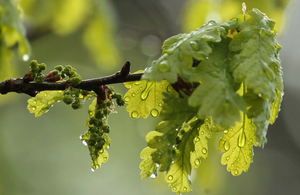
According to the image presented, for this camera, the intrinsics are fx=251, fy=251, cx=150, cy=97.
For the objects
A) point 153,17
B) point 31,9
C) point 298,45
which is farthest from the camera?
point 298,45

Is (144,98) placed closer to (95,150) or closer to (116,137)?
(95,150)

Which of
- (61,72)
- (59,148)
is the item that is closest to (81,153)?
(59,148)

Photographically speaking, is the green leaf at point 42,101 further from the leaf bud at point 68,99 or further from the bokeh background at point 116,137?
the bokeh background at point 116,137

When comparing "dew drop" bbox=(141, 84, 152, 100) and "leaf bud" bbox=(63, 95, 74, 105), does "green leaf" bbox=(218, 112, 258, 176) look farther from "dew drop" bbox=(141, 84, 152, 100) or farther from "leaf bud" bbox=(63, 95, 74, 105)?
"leaf bud" bbox=(63, 95, 74, 105)

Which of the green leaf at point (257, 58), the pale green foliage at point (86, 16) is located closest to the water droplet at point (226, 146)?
the green leaf at point (257, 58)

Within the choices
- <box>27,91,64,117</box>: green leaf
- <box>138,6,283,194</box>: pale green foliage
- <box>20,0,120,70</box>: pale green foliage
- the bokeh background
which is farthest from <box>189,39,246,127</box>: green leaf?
the bokeh background

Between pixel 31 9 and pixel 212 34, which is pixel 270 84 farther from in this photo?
pixel 31 9
